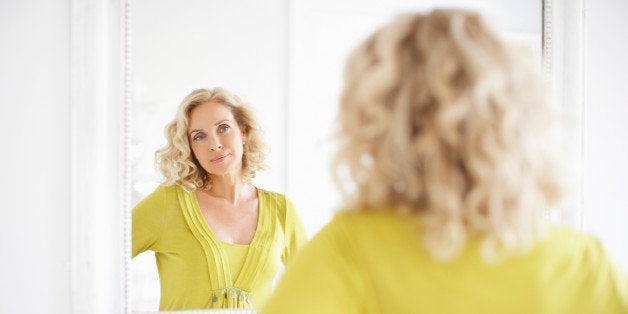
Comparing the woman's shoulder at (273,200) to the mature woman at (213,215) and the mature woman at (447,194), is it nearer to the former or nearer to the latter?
the mature woman at (213,215)

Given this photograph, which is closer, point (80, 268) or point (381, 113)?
point (381, 113)

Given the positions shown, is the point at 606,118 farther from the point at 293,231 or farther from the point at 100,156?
the point at 100,156

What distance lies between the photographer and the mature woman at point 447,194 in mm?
670

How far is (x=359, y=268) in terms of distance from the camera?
727 mm

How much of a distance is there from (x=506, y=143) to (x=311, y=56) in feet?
1.87

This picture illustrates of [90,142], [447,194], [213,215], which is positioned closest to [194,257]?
[213,215]

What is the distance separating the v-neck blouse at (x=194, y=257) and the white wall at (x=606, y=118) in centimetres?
78

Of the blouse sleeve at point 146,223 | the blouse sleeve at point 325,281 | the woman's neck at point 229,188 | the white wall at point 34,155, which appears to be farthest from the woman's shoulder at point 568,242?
the white wall at point 34,155

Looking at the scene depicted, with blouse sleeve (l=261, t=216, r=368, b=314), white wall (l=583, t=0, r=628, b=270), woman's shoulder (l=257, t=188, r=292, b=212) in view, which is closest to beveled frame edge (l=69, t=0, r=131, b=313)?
woman's shoulder (l=257, t=188, r=292, b=212)

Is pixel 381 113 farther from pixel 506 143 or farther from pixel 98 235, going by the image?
pixel 98 235

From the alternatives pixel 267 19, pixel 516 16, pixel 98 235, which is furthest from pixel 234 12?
pixel 516 16

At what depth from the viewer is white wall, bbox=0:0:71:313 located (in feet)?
3.44

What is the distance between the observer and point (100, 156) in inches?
41.3

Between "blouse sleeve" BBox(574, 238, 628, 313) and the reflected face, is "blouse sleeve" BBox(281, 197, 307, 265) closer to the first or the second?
the reflected face
